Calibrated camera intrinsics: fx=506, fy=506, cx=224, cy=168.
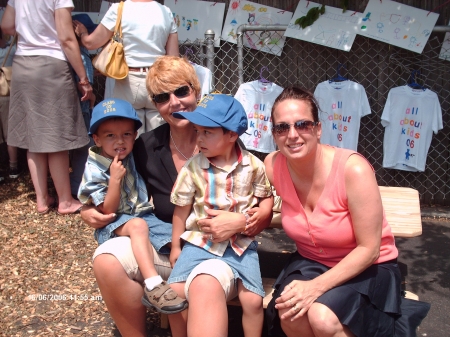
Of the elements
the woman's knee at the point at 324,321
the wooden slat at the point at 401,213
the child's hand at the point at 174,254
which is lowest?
the child's hand at the point at 174,254

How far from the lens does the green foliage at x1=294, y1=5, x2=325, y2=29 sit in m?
4.72

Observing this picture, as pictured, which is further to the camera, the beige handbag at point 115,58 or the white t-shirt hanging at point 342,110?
the white t-shirt hanging at point 342,110

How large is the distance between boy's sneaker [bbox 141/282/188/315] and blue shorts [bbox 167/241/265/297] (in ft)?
0.26

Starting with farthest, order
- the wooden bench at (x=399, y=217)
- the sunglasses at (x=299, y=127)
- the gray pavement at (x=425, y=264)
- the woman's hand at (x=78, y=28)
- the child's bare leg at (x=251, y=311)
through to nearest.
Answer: the woman's hand at (x=78, y=28)
the gray pavement at (x=425, y=264)
the wooden bench at (x=399, y=217)
the child's bare leg at (x=251, y=311)
the sunglasses at (x=299, y=127)

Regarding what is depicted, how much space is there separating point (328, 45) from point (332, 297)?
316 cm

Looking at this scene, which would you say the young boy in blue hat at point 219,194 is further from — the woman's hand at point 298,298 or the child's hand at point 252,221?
the woman's hand at point 298,298

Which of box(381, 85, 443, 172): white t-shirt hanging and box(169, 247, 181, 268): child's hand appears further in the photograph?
box(381, 85, 443, 172): white t-shirt hanging

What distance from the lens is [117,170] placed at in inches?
103

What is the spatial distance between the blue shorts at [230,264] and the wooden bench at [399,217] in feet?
0.67

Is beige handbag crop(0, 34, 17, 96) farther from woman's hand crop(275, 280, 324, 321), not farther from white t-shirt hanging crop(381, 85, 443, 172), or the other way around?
woman's hand crop(275, 280, 324, 321)

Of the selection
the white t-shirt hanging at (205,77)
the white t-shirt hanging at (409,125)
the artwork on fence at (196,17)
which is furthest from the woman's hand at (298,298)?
the artwork on fence at (196,17)

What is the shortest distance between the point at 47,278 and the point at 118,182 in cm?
153

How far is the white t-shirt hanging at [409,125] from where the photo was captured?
4691 mm

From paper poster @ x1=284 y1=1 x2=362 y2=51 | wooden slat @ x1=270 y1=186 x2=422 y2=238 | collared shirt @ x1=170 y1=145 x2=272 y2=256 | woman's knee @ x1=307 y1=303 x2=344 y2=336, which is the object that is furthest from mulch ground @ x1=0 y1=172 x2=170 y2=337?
paper poster @ x1=284 y1=1 x2=362 y2=51
